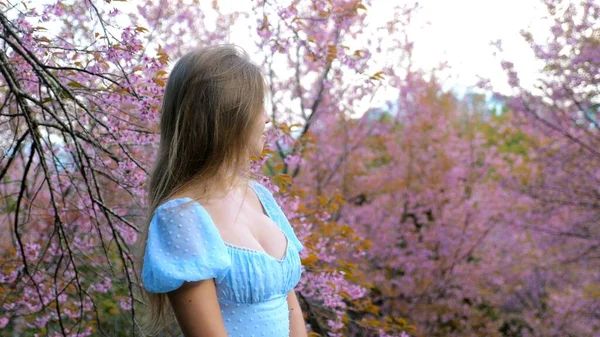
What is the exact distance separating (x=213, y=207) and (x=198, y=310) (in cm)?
21

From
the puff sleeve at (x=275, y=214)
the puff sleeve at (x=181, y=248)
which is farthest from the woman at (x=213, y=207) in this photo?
the puff sleeve at (x=275, y=214)

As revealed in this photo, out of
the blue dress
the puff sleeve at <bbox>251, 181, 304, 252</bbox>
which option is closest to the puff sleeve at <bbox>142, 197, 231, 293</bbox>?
the blue dress

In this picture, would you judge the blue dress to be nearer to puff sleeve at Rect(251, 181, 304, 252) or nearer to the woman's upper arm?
the woman's upper arm

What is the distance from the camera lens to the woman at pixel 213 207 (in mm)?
1213

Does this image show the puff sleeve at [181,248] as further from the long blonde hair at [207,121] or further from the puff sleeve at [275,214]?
the puff sleeve at [275,214]

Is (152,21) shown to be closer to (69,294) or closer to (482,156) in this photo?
(69,294)

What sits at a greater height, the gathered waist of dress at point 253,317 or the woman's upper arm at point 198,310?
the woman's upper arm at point 198,310

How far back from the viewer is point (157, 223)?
126cm

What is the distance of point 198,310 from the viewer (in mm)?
1185

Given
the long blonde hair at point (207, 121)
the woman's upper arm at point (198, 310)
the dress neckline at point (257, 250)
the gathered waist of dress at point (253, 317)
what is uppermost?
the long blonde hair at point (207, 121)

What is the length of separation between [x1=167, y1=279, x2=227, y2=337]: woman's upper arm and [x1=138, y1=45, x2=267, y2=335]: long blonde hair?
16 cm

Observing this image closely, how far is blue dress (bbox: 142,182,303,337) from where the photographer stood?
3.94 ft

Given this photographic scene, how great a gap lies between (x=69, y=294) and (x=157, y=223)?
7.85 feet

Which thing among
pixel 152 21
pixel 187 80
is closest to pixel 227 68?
pixel 187 80
